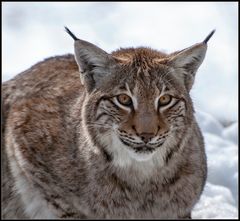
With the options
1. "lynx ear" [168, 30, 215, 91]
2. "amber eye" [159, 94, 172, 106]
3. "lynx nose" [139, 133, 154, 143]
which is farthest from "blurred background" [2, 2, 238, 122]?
"lynx nose" [139, 133, 154, 143]

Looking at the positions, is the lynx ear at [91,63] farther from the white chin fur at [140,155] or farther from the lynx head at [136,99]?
the white chin fur at [140,155]

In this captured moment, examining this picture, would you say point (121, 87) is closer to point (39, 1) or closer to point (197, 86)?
point (197, 86)

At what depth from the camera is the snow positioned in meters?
10.2

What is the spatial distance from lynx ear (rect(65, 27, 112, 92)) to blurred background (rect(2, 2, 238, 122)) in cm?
349

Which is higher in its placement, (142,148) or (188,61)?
(188,61)

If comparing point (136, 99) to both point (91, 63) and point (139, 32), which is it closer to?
point (91, 63)

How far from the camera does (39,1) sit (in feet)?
41.1

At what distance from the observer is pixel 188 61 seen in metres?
6.78

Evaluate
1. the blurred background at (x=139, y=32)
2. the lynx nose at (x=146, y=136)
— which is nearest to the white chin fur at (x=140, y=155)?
the lynx nose at (x=146, y=136)

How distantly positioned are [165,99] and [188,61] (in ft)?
1.31

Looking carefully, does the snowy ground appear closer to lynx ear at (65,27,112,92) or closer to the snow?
the snow

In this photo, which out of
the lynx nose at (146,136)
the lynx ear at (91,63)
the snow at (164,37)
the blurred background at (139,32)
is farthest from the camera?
the blurred background at (139,32)

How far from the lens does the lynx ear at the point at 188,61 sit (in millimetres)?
6691

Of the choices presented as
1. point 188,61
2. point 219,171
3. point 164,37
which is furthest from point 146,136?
point 164,37
